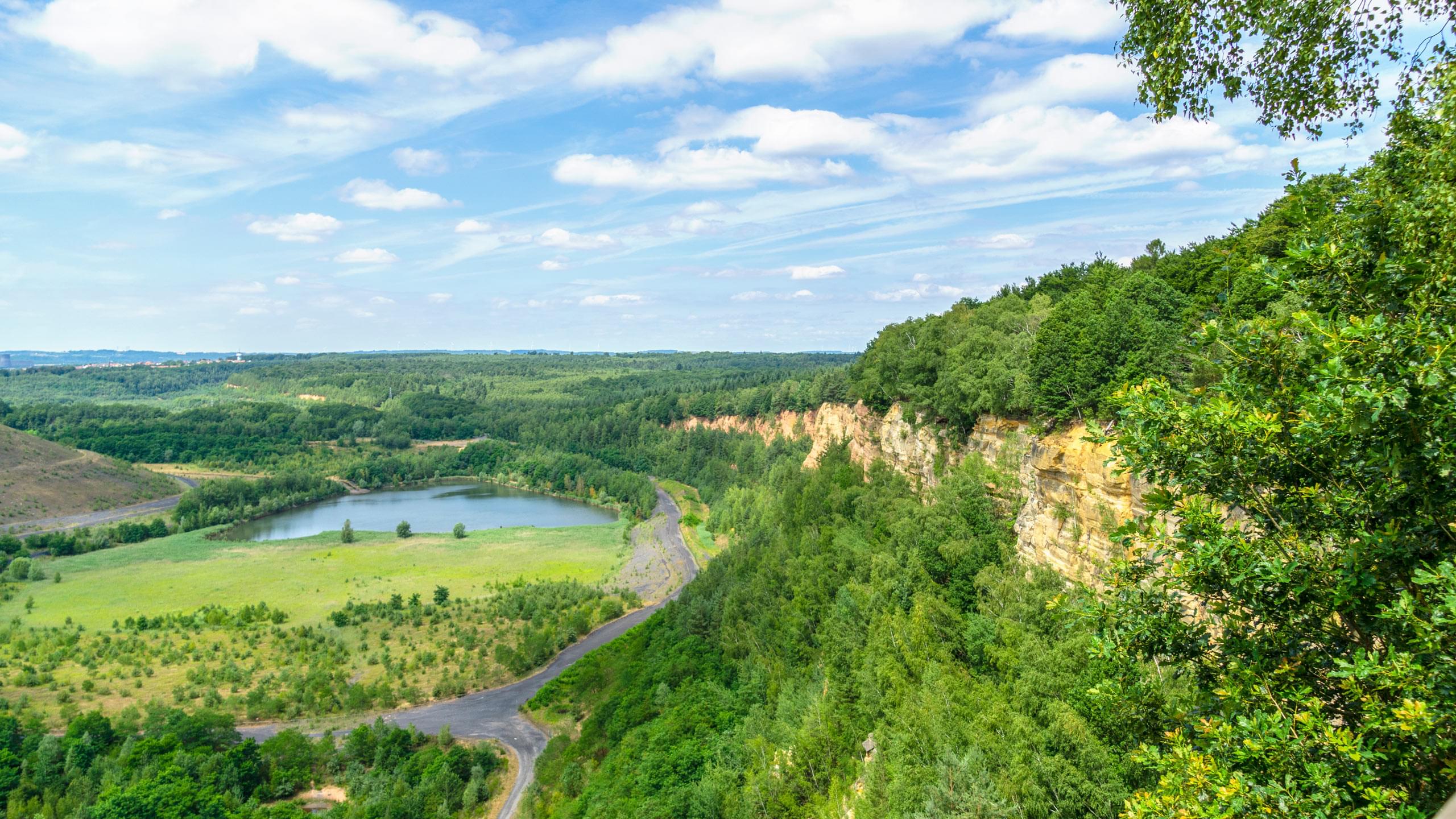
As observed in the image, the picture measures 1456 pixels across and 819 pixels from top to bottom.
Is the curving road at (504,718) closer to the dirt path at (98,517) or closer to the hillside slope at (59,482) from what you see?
the dirt path at (98,517)

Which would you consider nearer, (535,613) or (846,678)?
(846,678)

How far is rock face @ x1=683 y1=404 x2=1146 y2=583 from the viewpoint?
677 inches

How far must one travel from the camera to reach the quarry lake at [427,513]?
90.0m

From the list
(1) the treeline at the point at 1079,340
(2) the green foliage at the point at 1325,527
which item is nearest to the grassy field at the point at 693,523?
(1) the treeline at the point at 1079,340

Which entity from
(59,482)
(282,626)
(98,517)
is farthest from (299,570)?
(59,482)

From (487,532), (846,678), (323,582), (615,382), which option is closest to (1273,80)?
(846,678)

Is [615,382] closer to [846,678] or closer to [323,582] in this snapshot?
[323,582]

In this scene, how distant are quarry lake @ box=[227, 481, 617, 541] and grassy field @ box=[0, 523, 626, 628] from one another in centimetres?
776

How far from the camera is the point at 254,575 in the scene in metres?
65.1

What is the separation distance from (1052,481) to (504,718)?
30771 millimetres

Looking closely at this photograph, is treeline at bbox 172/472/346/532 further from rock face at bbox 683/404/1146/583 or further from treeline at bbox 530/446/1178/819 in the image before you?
rock face at bbox 683/404/1146/583

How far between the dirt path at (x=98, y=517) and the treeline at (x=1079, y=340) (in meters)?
92.8

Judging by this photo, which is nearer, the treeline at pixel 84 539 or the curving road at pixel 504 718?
the curving road at pixel 504 718

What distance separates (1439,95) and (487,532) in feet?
282
